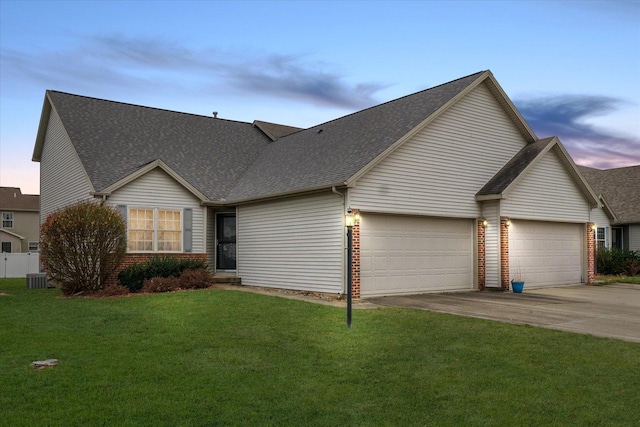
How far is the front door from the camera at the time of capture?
69.3ft

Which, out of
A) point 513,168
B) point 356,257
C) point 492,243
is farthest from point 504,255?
point 356,257

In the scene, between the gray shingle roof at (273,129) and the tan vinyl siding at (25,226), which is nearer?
A: the gray shingle roof at (273,129)

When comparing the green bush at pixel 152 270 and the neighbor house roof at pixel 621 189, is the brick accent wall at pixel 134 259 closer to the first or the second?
the green bush at pixel 152 270

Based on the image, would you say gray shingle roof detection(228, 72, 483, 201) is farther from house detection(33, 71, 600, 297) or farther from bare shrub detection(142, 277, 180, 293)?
bare shrub detection(142, 277, 180, 293)

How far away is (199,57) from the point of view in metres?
28.0

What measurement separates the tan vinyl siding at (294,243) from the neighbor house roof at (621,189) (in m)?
20.9

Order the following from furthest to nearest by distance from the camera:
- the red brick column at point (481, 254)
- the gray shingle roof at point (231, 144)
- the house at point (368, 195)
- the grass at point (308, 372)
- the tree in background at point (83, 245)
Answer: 1. the red brick column at point (481, 254)
2. the gray shingle roof at point (231, 144)
3. the house at point (368, 195)
4. the tree in background at point (83, 245)
5. the grass at point (308, 372)

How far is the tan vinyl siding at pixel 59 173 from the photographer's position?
2033 centimetres

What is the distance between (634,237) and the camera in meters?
31.8

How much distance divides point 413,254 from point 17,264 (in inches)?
1057

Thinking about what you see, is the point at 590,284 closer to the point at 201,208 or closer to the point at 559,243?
the point at 559,243

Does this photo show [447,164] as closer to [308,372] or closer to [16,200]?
[308,372]

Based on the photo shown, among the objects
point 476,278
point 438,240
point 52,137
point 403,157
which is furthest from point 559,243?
point 52,137

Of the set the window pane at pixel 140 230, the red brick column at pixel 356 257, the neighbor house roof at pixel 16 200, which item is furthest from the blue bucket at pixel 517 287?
the neighbor house roof at pixel 16 200
